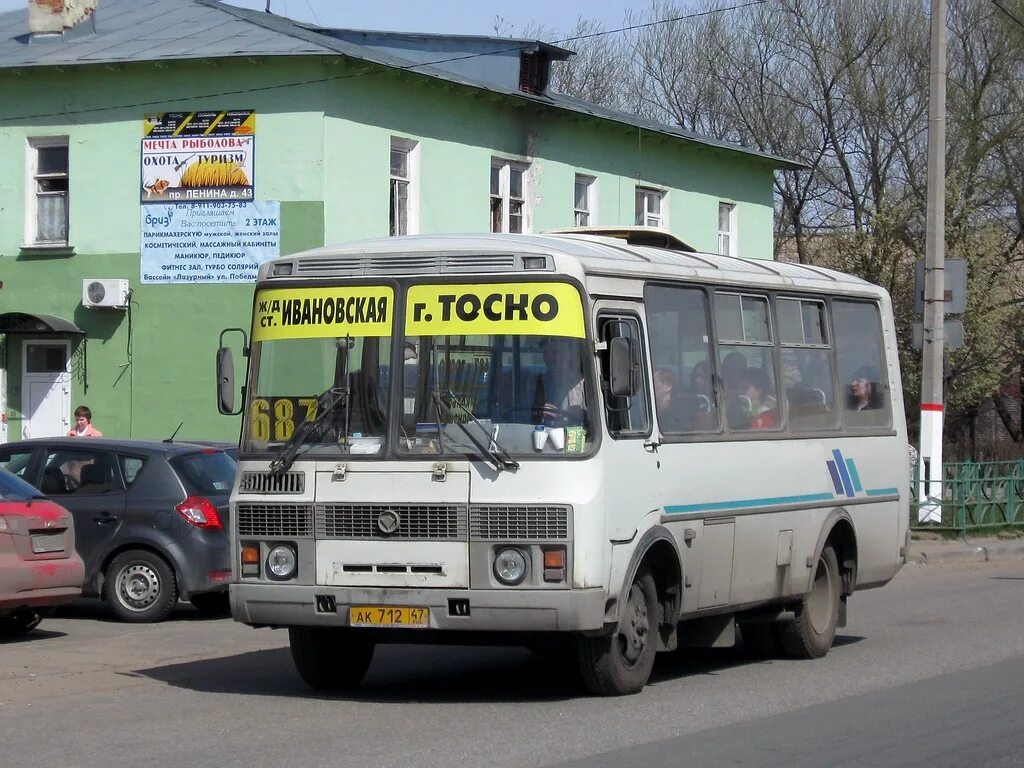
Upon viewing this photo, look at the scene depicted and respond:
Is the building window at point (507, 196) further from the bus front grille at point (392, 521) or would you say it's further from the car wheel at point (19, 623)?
the bus front grille at point (392, 521)

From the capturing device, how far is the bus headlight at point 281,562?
377 inches

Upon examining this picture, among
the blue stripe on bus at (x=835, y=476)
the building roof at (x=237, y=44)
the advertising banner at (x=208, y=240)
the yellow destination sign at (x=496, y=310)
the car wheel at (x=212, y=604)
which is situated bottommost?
the car wheel at (x=212, y=604)

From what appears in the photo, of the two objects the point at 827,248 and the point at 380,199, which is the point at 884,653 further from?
the point at 827,248

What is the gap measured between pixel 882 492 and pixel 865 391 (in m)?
0.80

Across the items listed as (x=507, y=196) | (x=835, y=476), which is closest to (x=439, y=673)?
(x=835, y=476)

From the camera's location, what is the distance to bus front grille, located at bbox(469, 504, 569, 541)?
9.13m

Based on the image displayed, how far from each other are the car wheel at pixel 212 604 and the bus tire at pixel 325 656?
16.8ft

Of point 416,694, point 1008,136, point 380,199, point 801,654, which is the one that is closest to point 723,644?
point 801,654

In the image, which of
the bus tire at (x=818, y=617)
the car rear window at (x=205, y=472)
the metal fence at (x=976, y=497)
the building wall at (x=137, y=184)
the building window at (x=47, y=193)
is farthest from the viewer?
the building window at (x=47, y=193)

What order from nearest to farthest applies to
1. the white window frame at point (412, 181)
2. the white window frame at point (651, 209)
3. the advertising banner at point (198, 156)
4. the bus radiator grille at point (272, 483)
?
the bus radiator grille at point (272, 483), the advertising banner at point (198, 156), the white window frame at point (412, 181), the white window frame at point (651, 209)

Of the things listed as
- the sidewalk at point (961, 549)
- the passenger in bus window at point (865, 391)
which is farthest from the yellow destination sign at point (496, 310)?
the sidewalk at point (961, 549)

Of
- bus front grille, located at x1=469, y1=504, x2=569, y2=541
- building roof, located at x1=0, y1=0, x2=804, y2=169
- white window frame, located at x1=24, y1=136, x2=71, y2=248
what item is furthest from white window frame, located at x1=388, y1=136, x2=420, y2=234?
bus front grille, located at x1=469, y1=504, x2=569, y2=541

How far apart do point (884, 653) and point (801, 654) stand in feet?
2.22

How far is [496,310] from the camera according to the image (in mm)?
9508
